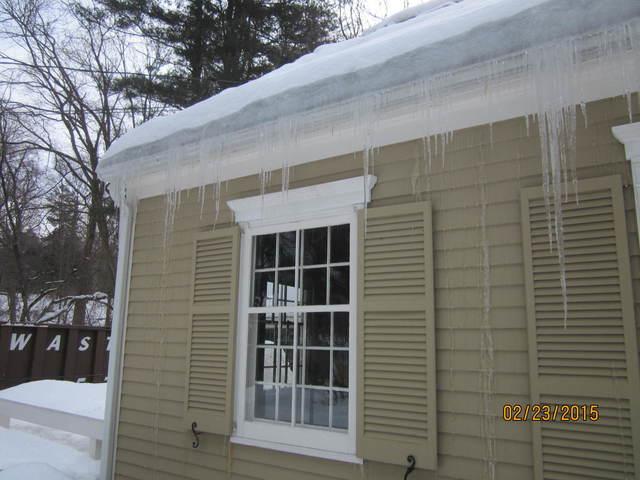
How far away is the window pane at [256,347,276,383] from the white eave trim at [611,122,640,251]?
7.18ft

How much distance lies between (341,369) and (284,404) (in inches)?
18.5

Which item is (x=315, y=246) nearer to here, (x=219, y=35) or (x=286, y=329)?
(x=286, y=329)

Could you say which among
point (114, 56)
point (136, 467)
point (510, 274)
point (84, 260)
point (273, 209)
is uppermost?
point (114, 56)

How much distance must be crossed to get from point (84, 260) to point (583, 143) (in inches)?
570

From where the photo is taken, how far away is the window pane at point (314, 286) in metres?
2.93

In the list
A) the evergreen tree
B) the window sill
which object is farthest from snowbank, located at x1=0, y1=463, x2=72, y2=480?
the evergreen tree

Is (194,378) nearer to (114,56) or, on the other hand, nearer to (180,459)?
(180,459)

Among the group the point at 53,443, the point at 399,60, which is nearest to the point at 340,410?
the point at 399,60

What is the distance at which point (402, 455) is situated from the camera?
2375 millimetres

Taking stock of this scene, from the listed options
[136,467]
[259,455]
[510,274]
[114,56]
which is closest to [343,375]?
[259,455]

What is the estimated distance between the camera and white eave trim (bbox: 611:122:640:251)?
2041 mm

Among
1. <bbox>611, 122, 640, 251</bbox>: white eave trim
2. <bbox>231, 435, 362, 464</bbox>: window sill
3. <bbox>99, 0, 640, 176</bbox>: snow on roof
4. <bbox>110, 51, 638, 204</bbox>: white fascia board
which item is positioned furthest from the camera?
Answer: <bbox>231, 435, 362, 464</bbox>: window sill

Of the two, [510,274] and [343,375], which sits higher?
[510,274]
